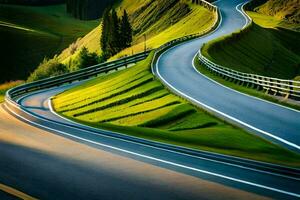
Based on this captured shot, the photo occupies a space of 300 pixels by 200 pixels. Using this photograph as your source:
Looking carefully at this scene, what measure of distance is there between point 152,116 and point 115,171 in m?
15.5

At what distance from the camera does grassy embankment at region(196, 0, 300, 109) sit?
216ft

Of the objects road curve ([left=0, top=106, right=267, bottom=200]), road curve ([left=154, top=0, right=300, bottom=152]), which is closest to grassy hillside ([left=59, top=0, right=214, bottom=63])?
road curve ([left=154, top=0, right=300, bottom=152])

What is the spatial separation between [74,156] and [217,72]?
114ft

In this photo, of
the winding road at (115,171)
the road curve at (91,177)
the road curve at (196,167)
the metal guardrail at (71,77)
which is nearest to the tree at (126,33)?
the metal guardrail at (71,77)

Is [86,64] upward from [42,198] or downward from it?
downward

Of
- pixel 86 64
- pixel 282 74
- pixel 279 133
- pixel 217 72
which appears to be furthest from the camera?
pixel 86 64

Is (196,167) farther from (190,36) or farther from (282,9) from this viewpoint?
(282,9)

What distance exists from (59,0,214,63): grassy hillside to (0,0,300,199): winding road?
79647mm

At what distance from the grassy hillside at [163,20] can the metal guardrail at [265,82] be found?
4926 centimetres

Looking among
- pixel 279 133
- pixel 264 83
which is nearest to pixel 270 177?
pixel 279 133

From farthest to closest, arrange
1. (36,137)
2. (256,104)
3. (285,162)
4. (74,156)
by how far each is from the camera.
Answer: (256,104)
(36,137)
(285,162)
(74,156)

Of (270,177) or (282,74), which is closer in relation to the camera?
(270,177)

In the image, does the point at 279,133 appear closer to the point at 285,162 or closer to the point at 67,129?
the point at 285,162

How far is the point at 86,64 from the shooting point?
76.7 m
